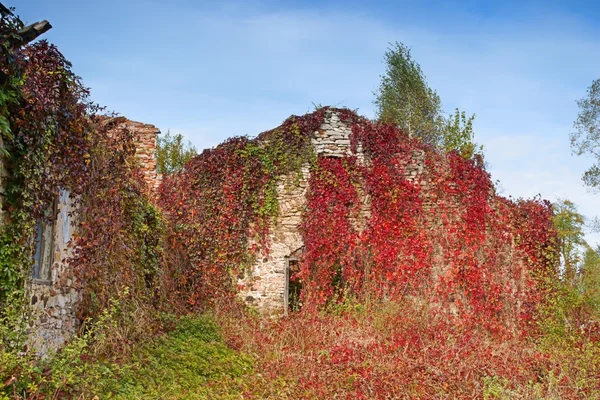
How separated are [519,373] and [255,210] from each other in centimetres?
676

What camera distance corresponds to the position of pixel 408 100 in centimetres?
2712

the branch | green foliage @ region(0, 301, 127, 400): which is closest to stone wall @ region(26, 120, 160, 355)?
green foliage @ region(0, 301, 127, 400)

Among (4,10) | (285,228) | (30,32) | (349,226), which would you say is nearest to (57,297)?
(30,32)

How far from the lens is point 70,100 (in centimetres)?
840

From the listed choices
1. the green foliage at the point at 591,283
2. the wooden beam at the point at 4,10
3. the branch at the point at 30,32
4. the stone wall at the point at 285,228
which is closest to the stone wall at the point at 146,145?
the stone wall at the point at 285,228

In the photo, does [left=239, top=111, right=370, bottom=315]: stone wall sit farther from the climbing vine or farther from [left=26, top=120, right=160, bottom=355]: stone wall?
[left=26, top=120, right=160, bottom=355]: stone wall

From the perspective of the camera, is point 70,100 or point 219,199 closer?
point 70,100

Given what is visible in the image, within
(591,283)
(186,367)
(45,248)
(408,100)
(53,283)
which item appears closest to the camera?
(45,248)

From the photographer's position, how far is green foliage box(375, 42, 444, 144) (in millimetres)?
26031

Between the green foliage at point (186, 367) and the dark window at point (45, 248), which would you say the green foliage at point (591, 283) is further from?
the dark window at point (45, 248)

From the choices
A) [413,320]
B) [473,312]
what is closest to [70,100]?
[413,320]

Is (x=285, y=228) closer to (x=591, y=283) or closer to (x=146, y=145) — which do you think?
(x=146, y=145)

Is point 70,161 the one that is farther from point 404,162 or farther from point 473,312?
point 473,312

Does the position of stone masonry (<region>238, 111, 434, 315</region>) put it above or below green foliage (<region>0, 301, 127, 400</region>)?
above
